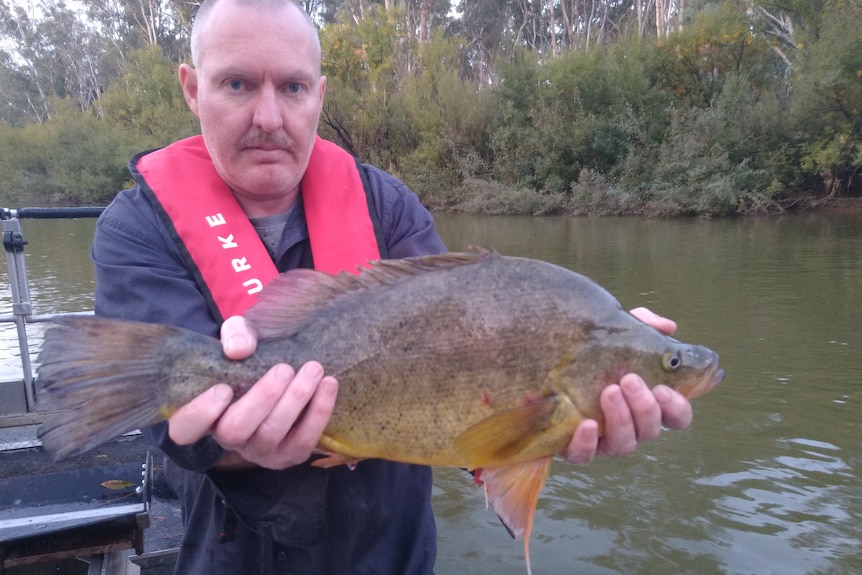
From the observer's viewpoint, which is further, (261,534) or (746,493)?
(746,493)

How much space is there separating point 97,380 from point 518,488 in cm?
129

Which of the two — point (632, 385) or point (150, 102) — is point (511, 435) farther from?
point (150, 102)

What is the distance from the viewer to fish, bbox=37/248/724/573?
1.90 m

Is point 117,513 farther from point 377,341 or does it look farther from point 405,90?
point 405,90

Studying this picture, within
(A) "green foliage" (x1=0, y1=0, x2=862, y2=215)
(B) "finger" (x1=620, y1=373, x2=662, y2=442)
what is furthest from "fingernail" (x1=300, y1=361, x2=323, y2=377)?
(A) "green foliage" (x1=0, y1=0, x2=862, y2=215)

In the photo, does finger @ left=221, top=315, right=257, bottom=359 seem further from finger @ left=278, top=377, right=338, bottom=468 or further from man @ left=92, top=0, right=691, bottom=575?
finger @ left=278, top=377, right=338, bottom=468

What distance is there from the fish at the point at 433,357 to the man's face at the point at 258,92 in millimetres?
558

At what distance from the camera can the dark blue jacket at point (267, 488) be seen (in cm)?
212

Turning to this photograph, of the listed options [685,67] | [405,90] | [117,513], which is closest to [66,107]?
[405,90]

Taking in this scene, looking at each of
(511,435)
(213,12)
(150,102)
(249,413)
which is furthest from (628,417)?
(150,102)

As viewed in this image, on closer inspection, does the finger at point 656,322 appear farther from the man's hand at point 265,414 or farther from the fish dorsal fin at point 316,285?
the man's hand at point 265,414

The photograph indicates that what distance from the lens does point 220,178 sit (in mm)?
2619

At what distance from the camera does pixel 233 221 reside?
8.15ft

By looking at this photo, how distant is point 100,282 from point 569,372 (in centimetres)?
152
